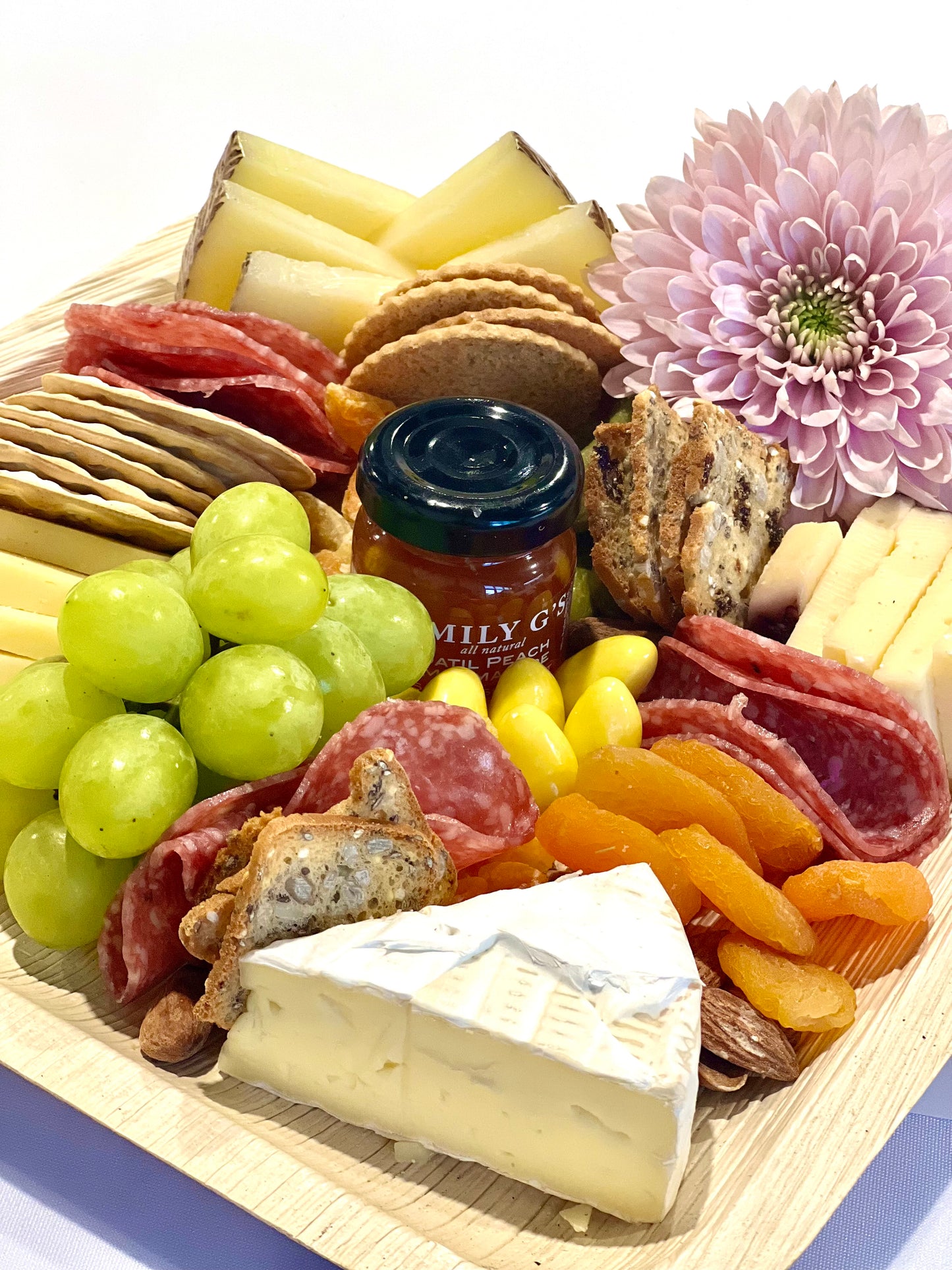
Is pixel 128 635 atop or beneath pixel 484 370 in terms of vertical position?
beneath

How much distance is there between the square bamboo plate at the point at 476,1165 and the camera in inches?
42.2

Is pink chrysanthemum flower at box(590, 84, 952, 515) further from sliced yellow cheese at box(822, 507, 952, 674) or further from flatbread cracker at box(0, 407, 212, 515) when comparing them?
flatbread cracker at box(0, 407, 212, 515)

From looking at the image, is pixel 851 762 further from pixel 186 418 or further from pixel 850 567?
pixel 186 418

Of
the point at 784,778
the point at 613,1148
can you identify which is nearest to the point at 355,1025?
the point at 613,1148

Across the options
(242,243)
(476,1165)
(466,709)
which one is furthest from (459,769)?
(242,243)

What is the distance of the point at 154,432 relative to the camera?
164 cm

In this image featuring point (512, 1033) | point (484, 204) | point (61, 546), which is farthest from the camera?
point (484, 204)

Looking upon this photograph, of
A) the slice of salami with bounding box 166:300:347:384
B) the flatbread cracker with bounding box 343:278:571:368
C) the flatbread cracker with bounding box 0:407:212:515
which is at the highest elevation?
the flatbread cracker with bounding box 343:278:571:368

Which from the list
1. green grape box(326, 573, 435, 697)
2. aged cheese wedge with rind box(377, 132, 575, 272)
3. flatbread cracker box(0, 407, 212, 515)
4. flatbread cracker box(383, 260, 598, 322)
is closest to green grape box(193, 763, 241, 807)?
green grape box(326, 573, 435, 697)

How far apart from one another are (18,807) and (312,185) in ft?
4.21

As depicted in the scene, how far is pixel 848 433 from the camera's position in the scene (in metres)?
1.79

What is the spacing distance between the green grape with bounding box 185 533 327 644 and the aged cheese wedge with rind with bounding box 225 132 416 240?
1.08 m

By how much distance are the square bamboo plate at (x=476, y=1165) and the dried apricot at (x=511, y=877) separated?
28 centimetres

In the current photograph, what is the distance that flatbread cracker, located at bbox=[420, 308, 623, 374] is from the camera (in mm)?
1787
